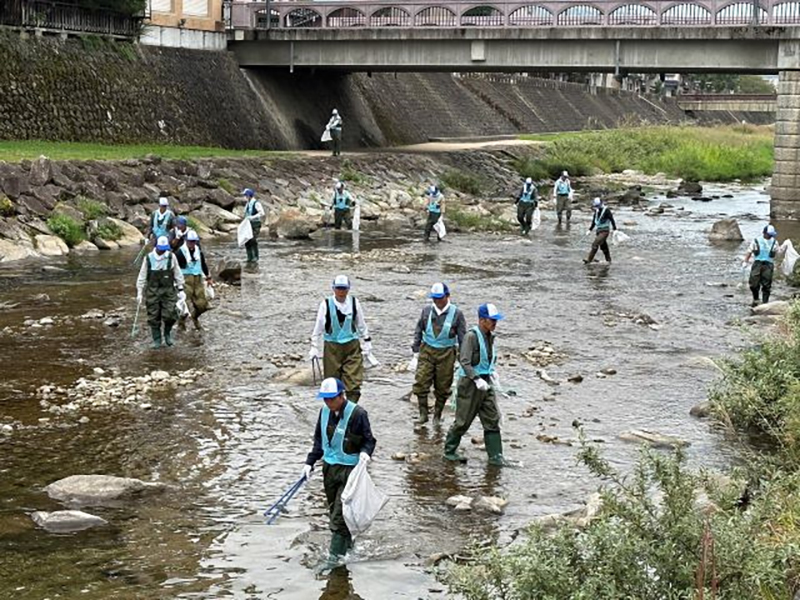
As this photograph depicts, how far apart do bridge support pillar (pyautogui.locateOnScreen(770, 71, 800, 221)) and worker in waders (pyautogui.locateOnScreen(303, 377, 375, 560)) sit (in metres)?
35.5

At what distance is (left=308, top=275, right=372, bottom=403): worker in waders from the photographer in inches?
598

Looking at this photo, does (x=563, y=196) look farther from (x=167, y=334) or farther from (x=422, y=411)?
(x=422, y=411)

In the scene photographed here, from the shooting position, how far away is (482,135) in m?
76.1

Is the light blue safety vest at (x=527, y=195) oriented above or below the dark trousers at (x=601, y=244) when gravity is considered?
above

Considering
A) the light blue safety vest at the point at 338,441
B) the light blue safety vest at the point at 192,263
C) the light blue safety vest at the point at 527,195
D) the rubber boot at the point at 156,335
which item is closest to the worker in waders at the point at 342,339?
the light blue safety vest at the point at 338,441

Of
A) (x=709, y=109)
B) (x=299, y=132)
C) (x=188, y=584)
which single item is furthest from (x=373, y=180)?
(x=709, y=109)

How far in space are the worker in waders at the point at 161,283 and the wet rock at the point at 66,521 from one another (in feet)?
25.7

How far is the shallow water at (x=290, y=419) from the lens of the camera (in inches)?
432

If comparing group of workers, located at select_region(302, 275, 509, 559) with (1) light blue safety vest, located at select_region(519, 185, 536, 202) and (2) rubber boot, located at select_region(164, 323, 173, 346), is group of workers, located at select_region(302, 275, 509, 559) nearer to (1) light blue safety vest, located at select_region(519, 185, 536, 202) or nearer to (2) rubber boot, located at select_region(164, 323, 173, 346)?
(2) rubber boot, located at select_region(164, 323, 173, 346)

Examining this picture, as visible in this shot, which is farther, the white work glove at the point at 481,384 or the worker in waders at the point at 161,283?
the worker in waders at the point at 161,283

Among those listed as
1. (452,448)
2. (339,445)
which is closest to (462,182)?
A: (452,448)

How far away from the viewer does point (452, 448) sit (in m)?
14.1

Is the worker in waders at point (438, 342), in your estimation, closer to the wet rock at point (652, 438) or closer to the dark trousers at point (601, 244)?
the wet rock at point (652, 438)

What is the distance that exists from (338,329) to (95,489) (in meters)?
4.02
